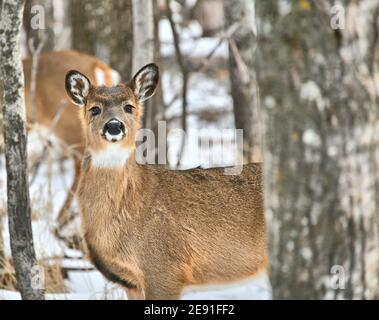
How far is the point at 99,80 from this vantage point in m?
10.7

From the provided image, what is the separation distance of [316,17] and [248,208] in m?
3.11

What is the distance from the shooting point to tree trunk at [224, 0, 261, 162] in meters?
10.0

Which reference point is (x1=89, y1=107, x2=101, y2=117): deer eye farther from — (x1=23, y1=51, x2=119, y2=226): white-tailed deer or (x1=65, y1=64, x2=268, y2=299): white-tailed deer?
(x1=23, y1=51, x2=119, y2=226): white-tailed deer

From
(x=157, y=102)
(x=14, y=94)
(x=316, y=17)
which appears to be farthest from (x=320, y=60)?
(x=157, y=102)

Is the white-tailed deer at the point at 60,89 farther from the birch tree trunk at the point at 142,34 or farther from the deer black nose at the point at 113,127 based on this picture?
the deer black nose at the point at 113,127

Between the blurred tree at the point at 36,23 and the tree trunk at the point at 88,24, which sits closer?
the tree trunk at the point at 88,24

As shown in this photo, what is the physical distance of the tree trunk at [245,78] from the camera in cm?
1002

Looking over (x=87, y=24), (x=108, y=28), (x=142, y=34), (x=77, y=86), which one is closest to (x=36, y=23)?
(x=87, y=24)

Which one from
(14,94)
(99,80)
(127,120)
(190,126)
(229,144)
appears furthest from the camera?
(190,126)

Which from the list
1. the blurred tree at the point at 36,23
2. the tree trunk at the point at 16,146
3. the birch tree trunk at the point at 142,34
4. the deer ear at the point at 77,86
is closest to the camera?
the tree trunk at the point at 16,146

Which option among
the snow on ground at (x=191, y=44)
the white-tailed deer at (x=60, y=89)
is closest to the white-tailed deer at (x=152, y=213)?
the white-tailed deer at (x=60, y=89)

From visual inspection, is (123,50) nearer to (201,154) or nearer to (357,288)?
(201,154)

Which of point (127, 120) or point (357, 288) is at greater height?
point (127, 120)

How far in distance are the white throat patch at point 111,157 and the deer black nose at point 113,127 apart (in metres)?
0.20
